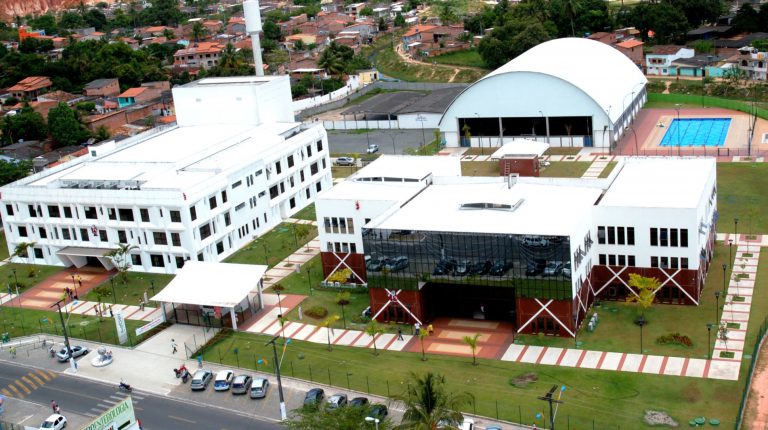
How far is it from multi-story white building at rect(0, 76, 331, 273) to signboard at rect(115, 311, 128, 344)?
1189cm

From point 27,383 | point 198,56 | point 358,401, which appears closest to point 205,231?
point 27,383

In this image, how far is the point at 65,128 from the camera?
408 ft

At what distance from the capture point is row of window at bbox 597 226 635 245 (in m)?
60.4

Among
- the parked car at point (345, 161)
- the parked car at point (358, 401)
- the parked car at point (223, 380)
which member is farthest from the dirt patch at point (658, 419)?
the parked car at point (345, 161)

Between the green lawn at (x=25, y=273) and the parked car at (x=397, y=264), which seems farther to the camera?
the green lawn at (x=25, y=273)

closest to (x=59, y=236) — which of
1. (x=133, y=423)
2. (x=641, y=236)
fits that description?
(x=133, y=423)

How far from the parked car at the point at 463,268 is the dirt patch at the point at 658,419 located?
15.3 m

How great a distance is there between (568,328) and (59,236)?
1810 inches

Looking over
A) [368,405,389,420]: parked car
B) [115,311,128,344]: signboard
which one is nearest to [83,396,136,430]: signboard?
[368,405,389,420]: parked car

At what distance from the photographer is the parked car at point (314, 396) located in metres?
50.5

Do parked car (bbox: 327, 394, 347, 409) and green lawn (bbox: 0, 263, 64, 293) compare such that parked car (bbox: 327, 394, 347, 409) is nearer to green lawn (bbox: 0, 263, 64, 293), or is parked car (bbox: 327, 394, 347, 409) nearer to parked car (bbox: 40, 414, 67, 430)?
parked car (bbox: 40, 414, 67, 430)

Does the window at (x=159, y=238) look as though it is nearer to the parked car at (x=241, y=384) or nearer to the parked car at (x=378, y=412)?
the parked car at (x=241, y=384)

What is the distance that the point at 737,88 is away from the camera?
119188 millimetres

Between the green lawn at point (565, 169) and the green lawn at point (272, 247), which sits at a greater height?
the green lawn at point (565, 169)
